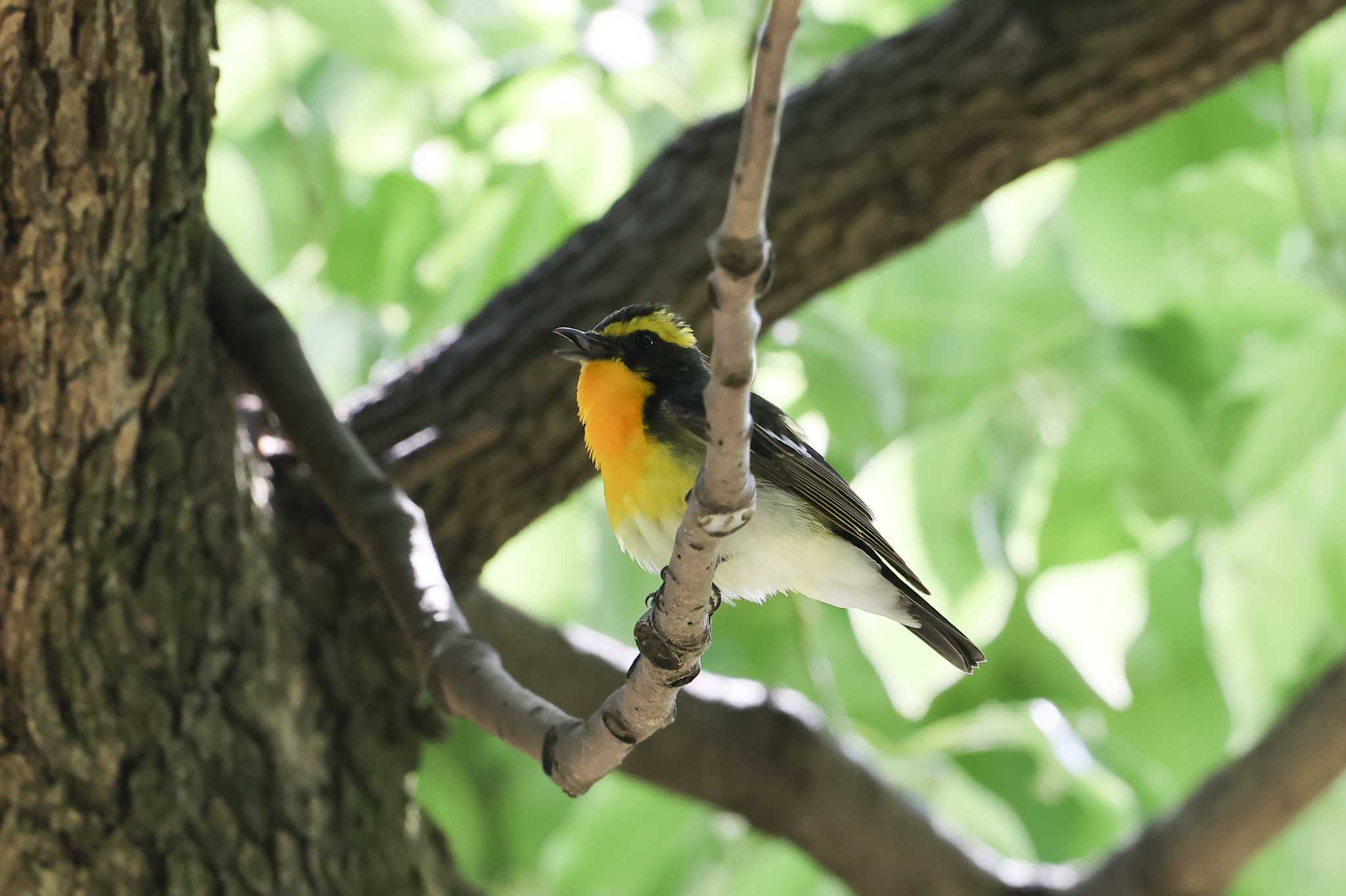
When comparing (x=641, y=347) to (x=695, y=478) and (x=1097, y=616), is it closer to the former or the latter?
(x=695, y=478)

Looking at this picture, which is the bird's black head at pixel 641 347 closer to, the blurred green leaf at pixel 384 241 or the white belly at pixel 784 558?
the white belly at pixel 784 558

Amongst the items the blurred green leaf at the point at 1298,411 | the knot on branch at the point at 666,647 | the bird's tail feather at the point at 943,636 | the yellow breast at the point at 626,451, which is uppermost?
the yellow breast at the point at 626,451

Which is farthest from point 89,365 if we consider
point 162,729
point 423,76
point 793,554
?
point 423,76

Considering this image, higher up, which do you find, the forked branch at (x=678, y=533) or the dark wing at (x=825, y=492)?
the forked branch at (x=678, y=533)

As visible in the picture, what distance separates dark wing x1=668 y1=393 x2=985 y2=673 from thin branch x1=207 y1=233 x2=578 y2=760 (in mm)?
580

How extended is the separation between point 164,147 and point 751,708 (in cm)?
238

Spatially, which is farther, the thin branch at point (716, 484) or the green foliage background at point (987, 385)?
the green foliage background at point (987, 385)

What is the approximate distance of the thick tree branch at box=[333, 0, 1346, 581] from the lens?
10.5 feet

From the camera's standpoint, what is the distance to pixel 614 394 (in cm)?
261

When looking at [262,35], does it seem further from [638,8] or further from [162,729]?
[162,729]

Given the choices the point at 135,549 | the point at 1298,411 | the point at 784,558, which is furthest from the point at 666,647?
the point at 1298,411

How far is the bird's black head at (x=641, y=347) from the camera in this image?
2637 mm

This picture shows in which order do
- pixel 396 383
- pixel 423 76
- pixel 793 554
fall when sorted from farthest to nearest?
pixel 423 76, pixel 396 383, pixel 793 554

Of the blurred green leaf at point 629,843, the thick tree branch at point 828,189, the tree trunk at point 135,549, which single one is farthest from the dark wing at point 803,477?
the blurred green leaf at point 629,843
